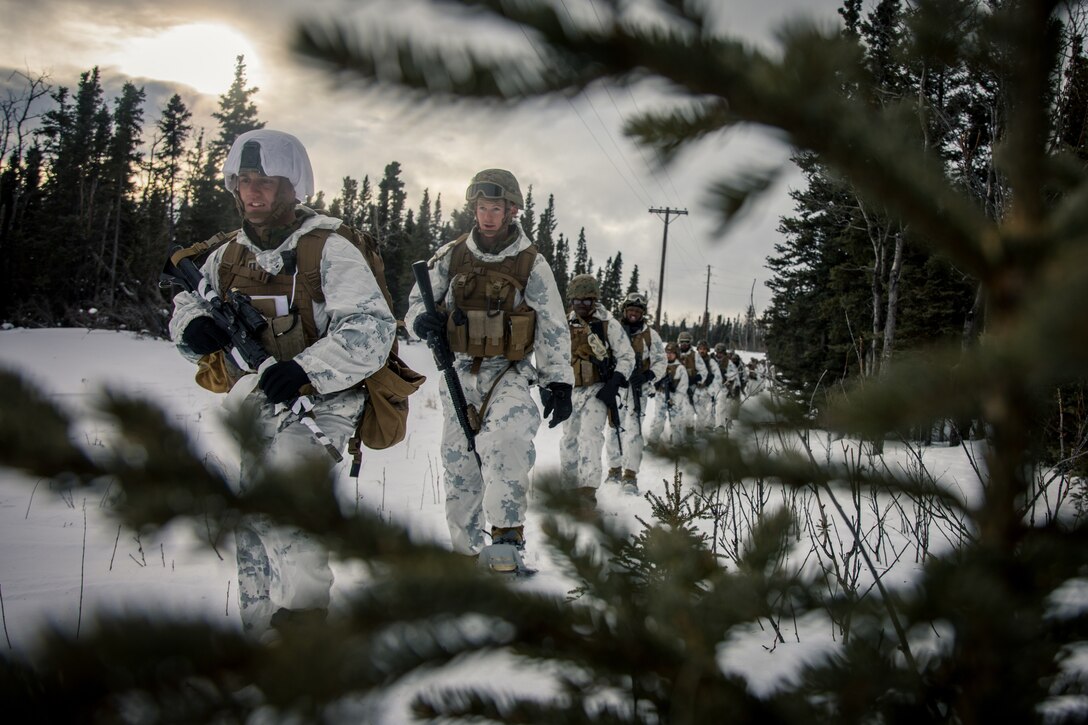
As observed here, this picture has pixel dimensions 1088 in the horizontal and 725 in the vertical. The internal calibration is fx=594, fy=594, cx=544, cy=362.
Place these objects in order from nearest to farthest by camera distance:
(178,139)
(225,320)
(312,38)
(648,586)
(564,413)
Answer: (312,38), (648,586), (225,320), (564,413), (178,139)

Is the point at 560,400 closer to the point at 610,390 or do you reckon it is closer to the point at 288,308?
the point at 288,308

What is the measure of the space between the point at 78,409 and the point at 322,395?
255 centimetres

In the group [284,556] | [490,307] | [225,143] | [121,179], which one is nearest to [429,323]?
[490,307]

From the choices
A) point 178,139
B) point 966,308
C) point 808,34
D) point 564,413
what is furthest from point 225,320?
point 178,139

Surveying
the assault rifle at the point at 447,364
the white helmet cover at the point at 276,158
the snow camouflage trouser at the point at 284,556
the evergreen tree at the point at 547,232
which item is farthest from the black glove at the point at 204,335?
the evergreen tree at the point at 547,232

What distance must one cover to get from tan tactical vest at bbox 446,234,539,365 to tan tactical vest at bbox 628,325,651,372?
477 centimetres

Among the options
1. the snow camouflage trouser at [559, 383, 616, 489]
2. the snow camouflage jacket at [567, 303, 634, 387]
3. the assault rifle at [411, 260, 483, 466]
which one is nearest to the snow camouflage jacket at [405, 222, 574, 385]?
the assault rifle at [411, 260, 483, 466]

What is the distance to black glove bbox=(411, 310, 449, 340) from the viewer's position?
161 inches

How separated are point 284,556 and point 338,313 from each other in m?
1.14

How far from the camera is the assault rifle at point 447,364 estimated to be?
Result: 4.05 meters

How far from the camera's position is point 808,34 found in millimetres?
648

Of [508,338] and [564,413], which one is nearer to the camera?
[508,338]

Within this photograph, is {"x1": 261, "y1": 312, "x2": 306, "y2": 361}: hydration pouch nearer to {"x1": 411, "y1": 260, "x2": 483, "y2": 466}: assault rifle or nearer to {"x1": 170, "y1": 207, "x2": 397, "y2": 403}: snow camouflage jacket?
{"x1": 170, "y1": 207, "x2": 397, "y2": 403}: snow camouflage jacket

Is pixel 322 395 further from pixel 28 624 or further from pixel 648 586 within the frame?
pixel 28 624
